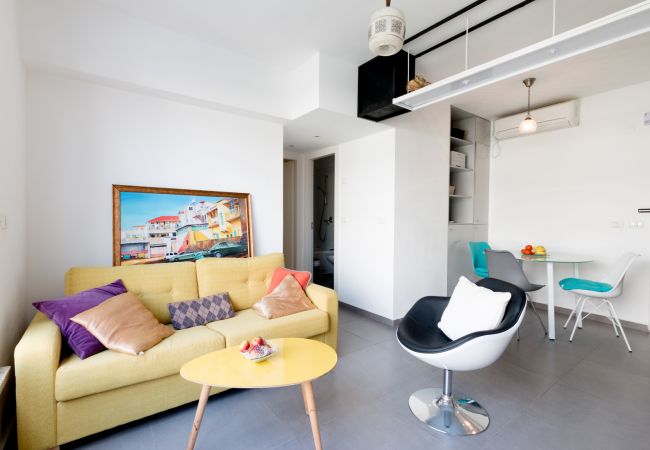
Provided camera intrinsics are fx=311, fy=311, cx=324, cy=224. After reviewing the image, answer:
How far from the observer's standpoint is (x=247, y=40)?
2803 mm

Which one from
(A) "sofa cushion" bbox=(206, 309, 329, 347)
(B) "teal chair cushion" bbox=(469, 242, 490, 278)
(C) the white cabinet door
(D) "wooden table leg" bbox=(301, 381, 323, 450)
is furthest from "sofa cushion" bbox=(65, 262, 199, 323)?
(C) the white cabinet door

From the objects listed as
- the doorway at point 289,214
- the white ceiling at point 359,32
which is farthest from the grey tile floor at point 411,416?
the white ceiling at point 359,32

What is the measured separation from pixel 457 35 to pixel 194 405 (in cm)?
352

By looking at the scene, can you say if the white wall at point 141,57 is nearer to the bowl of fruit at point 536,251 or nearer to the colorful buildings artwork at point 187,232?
the colorful buildings artwork at point 187,232

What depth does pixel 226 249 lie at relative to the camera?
3.13m

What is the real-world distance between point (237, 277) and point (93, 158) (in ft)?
4.97

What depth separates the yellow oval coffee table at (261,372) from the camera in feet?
4.82

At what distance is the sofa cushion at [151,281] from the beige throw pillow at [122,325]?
0.93 ft

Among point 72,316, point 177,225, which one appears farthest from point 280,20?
point 72,316

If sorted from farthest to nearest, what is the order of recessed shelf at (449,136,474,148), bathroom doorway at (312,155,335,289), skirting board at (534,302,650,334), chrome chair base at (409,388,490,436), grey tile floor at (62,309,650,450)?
bathroom doorway at (312,155,335,289)
recessed shelf at (449,136,474,148)
skirting board at (534,302,650,334)
chrome chair base at (409,388,490,436)
grey tile floor at (62,309,650,450)

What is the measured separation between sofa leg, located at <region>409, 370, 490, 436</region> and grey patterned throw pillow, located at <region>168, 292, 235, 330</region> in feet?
5.11

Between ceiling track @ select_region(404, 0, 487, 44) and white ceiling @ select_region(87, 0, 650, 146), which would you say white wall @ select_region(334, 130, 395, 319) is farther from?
ceiling track @ select_region(404, 0, 487, 44)

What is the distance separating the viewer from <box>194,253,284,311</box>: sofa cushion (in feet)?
8.79

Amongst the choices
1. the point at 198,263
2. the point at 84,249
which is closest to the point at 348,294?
the point at 198,263
